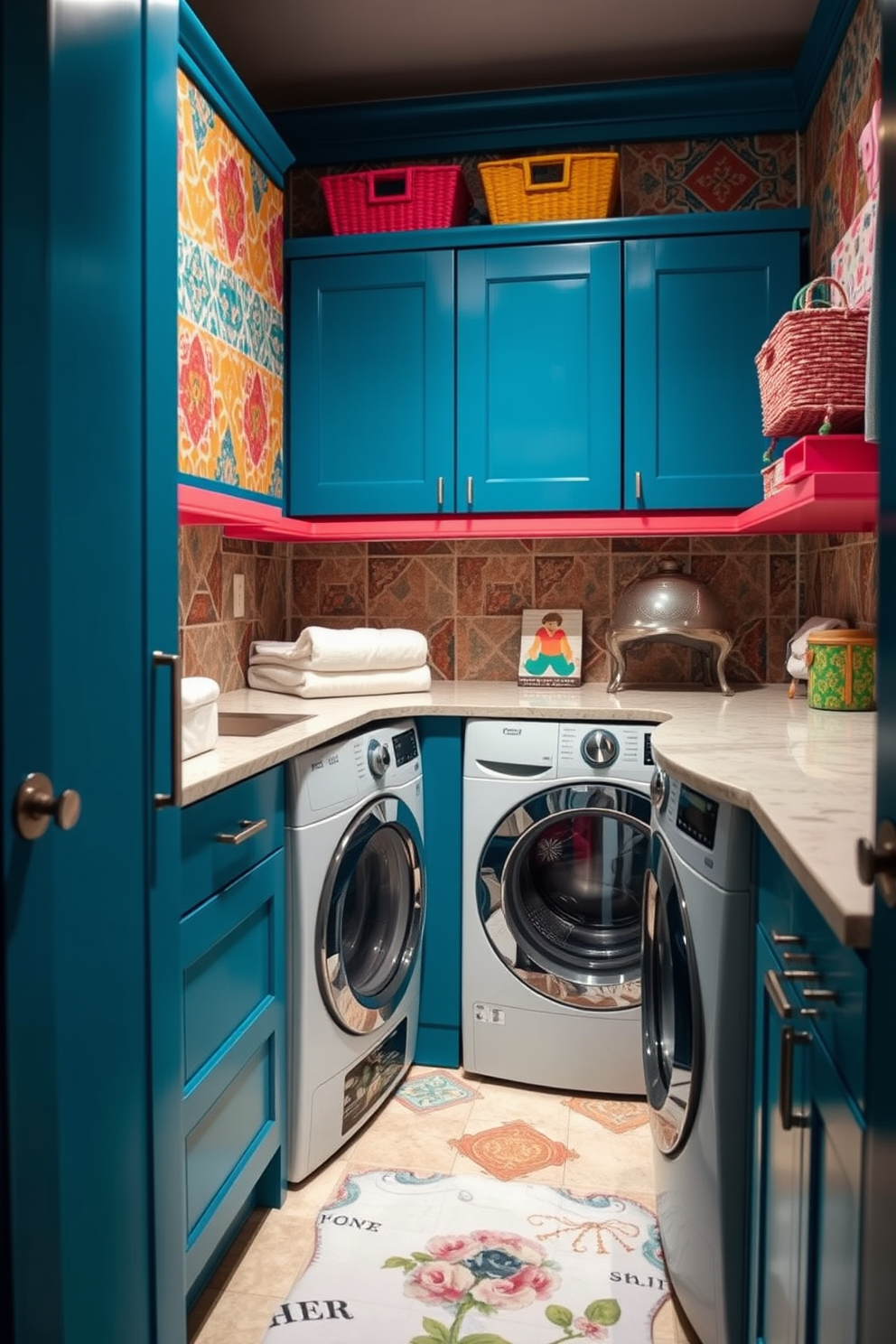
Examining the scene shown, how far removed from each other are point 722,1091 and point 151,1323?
82cm

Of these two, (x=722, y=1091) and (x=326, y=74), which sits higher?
(x=326, y=74)

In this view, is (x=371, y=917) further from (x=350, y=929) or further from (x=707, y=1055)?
(x=707, y=1055)

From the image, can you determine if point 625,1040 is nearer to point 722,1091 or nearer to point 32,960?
point 722,1091

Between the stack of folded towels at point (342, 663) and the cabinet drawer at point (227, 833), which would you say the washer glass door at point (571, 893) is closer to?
the stack of folded towels at point (342, 663)

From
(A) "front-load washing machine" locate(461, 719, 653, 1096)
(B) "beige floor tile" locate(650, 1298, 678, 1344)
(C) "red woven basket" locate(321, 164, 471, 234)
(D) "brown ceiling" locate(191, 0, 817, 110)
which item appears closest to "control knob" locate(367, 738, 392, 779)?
(A) "front-load washing machine" locate(461, 719, 653, 1096)

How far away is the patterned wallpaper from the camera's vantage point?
2639 millimetres

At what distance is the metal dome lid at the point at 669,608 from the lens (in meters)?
2.62

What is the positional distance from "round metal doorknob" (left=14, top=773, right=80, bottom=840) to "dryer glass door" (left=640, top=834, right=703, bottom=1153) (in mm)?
934

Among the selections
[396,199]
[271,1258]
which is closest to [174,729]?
[271,1258]

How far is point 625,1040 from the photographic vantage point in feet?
7.91

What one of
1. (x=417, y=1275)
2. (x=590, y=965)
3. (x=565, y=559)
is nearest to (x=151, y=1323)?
(x=417, y=1275)

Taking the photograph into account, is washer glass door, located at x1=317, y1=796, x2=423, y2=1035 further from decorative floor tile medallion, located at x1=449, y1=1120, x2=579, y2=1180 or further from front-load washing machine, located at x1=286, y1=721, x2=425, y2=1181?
decorative floor tile medallion, located at x1=449, y1=1120, x2=579, y2=1180

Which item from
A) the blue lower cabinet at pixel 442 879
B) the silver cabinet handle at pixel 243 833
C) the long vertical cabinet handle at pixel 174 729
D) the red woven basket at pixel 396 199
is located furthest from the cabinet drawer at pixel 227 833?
the red woven basket at pixel 396 199

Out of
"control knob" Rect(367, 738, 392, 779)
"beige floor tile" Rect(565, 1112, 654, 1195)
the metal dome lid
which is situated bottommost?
"beige floor tile" Rect(565, 1112, 654, 1195)
